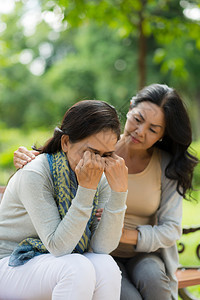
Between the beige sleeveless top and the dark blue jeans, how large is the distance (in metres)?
0.13

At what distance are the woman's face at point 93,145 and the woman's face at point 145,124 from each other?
1.36 ft

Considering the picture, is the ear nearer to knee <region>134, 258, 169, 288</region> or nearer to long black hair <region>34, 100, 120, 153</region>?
long black hair <region>34, 100, 120, 153</region>

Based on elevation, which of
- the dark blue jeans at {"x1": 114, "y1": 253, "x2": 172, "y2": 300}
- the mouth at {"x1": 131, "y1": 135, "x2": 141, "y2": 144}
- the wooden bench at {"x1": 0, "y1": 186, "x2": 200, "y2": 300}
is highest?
the mouth at {"x1": 131, "y1": 135, "x2": 141, "y2": 144}

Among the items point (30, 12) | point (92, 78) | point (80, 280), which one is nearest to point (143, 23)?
point (80, 280)

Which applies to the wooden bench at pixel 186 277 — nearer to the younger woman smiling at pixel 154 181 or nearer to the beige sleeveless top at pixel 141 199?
the younger woman smiling at pixel 154 181

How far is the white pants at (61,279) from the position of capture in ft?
5.79

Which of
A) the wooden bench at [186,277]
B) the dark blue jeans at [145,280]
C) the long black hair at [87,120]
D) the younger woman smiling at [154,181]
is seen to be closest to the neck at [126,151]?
the younger woman smiling at [154,181]

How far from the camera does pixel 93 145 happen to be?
2.00 m

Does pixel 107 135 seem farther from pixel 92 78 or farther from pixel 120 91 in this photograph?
pixel 92 78

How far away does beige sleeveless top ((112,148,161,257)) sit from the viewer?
2.53 metres

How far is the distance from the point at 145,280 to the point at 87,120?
92cm

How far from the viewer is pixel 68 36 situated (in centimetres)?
2138

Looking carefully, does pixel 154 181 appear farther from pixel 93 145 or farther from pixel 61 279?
pixel 61 279

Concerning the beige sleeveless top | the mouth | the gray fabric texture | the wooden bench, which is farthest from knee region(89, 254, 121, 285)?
the wooden bench
